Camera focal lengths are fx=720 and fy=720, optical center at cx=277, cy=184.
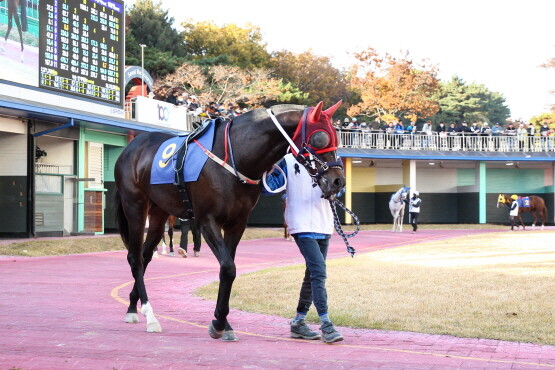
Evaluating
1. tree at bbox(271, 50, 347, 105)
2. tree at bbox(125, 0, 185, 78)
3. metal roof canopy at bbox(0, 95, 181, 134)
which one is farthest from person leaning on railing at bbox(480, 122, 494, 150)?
metal roof canopy at bbox(0, 95, 181, 134)

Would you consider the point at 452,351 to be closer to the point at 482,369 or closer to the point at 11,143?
the point at 482,369

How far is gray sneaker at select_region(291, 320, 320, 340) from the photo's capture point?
7.11 m

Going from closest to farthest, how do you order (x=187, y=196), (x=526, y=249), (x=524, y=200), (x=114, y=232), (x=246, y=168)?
1. (x=246, y=168)
2. (x=187, y=196)
3. (x=526, y=249)
4. (x=114, y=232)
5. (x=524, y=200)

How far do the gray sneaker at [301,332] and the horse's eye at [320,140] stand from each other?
187cm

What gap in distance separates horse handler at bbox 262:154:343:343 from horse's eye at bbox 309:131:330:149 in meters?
0.54

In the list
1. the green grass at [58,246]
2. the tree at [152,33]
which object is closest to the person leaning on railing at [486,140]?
the tree at [152,33]

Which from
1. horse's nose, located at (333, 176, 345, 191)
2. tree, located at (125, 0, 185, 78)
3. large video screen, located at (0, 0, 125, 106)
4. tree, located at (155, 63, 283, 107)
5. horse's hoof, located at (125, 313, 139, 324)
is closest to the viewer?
horse's nose, located at (333, 176, 345, 191)

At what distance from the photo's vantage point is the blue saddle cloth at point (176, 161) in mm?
7270

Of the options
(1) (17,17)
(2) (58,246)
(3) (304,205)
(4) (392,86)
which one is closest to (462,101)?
(4) (392,86)

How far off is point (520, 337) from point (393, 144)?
1411 inches

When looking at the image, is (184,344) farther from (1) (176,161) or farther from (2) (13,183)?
(2) (13,183)

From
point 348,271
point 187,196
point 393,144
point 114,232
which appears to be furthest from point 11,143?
point 393,144

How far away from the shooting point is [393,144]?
42.4 m

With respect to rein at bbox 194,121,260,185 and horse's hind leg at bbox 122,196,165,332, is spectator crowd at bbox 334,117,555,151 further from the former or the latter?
rein at bbox 194,121,260,185
